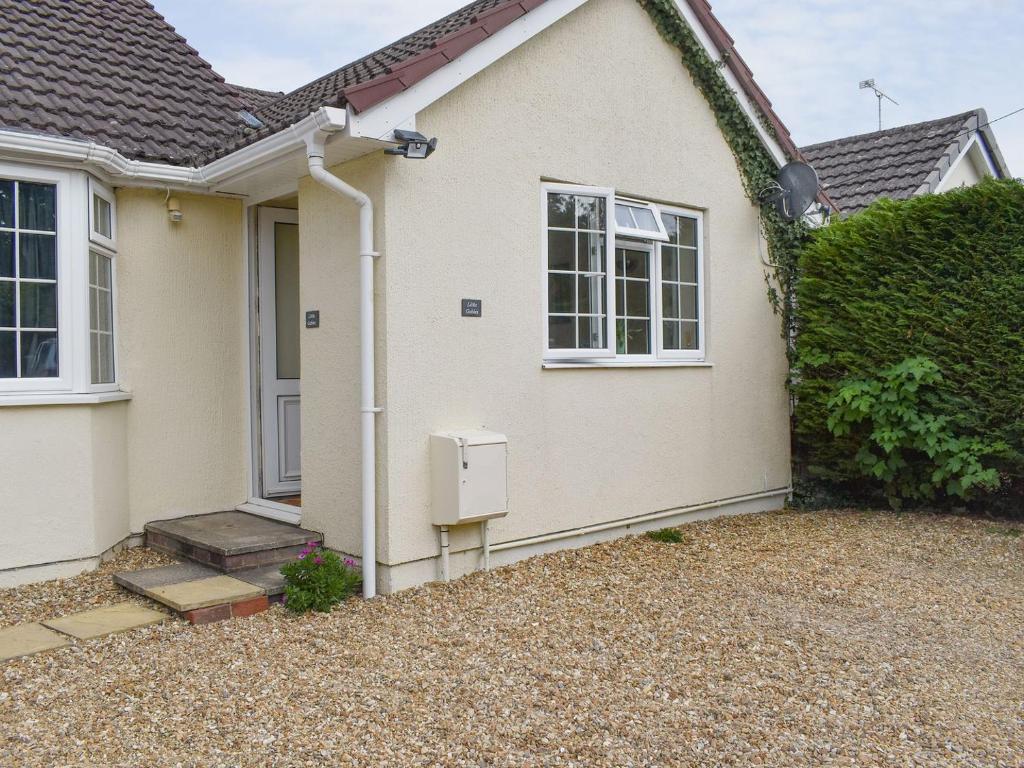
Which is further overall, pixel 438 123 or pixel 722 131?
pixel 722 131

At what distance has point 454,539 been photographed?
6270 millimetres

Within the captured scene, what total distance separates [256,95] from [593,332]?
19.2 feet

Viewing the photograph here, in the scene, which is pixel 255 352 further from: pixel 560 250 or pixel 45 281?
pixel 560 250

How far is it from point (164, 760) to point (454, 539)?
296 cm

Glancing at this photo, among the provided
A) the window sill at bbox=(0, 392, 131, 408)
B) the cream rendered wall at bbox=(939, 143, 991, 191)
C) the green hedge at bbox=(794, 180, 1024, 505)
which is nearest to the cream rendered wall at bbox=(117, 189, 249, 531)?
the window sill at bbox=(0, 392, 131, 408)

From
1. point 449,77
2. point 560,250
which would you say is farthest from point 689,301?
point 449,77

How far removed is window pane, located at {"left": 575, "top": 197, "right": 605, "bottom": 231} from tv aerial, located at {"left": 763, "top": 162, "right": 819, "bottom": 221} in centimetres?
258

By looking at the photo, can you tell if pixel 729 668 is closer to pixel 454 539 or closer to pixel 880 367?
pixel 454 539

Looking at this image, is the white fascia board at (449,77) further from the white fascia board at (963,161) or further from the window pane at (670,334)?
the white fascia board at (963,161)

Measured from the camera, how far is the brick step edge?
5227 mm

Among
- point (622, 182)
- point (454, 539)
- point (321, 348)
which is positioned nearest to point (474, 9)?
point (622, 182)

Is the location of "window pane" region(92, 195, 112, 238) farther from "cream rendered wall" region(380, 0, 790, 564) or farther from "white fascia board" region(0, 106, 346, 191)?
"cream rendered wall" region(380, 0, 790, 564)

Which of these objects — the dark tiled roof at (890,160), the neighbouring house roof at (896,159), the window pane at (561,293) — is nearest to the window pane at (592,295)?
the window pane at (561,293)

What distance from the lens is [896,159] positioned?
12562mm
